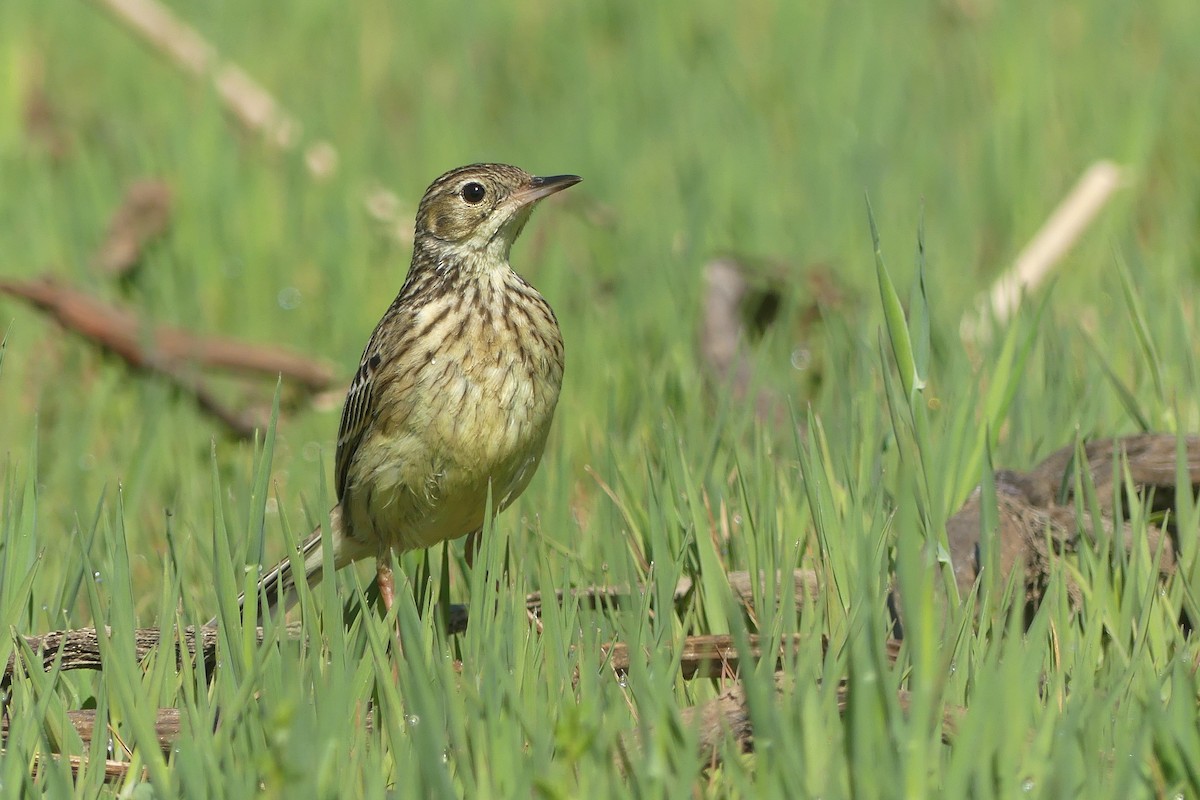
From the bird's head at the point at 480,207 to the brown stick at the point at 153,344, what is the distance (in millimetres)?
1887

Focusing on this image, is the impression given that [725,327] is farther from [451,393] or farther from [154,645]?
[154,645]

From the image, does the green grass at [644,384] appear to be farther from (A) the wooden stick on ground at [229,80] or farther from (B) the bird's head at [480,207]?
(B) the bird's head at [480,207]

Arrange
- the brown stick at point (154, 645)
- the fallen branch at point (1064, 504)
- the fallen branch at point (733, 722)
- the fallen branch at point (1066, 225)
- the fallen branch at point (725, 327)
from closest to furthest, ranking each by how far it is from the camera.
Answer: the fallen branch at point (733, 722) < the brown stick at point (154, 645) < the fallen branch at point (1064, 504) < the fallen branch at point (725, 327) < the fallen branch at point (1066, 225)

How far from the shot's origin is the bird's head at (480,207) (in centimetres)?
523

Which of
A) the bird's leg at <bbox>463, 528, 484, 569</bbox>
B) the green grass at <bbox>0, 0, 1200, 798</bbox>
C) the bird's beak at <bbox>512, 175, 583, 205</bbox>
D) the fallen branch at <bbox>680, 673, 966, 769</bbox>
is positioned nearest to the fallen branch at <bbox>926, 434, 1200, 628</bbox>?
the green grass at <bbox>0, 0, 1200, 798</bbox>

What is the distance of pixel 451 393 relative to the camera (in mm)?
4691

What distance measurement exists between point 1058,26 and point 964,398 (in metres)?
6.97

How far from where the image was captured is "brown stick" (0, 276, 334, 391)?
6930 millimetres

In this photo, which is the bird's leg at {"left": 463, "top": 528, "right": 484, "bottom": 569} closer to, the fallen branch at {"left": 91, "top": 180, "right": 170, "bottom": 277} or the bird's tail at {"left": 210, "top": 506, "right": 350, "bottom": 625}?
the bird's tail at {"left": 210, "top": 506, "right": 350, "bottom": 625}

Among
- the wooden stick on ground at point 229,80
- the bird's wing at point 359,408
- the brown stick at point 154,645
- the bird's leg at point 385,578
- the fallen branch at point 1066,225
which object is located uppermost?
the wooden stick on ground at point 229,80

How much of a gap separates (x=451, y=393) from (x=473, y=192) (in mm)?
843

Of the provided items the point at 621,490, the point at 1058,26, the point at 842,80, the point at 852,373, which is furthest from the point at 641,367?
the point at 1058,26

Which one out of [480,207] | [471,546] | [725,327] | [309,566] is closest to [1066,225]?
[725,327]

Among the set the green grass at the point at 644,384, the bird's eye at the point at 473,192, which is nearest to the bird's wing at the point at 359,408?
the green grass at the point at 644,384
